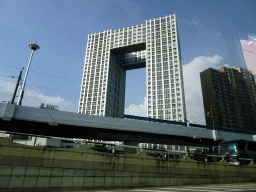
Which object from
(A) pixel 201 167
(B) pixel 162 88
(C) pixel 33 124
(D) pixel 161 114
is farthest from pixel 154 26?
(A) pixel 201 167

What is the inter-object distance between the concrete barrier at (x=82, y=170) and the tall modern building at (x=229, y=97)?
101026 mm

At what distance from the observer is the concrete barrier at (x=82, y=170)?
28.3 ft

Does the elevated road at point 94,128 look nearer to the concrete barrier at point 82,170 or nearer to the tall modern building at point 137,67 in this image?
the concrete barrier at point 82,170

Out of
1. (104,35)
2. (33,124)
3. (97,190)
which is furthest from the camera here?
(104,35)

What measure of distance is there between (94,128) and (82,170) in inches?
1007

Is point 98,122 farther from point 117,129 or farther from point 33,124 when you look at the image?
point 33,124

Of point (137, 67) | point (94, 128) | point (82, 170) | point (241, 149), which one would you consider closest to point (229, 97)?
point (137, 67)

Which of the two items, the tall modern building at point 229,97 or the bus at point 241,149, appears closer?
the bus at point 241,149

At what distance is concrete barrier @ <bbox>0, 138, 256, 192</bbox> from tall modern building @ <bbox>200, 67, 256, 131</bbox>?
10103cm

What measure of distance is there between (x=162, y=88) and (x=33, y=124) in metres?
66.0

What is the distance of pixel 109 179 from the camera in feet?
34.8

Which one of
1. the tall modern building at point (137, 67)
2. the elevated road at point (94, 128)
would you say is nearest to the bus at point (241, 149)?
the elevated road at point (94, 128)

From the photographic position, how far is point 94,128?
35094mm

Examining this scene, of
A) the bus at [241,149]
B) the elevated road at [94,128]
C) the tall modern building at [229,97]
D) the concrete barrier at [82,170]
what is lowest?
the concrete barrier at [82,170]
